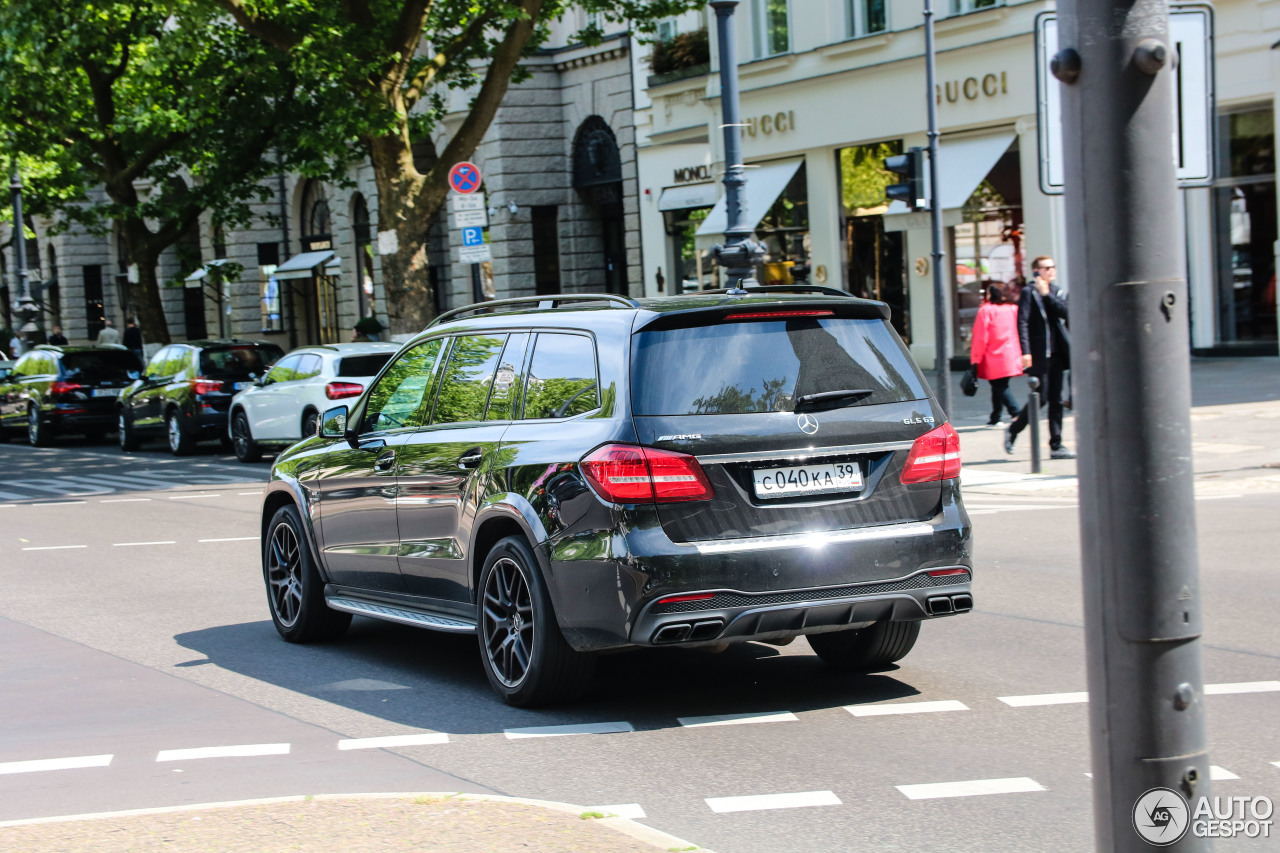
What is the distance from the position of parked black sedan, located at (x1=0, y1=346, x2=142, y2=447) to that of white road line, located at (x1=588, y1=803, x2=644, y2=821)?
24.1 m

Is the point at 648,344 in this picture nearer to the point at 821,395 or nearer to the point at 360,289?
the point at 821,395

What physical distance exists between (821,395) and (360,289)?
4047 cm

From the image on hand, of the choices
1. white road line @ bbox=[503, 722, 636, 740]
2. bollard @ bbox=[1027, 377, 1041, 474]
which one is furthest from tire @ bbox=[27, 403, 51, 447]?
white road line @ bbox=[503, 722, 636, 740]

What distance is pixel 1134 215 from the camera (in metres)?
2.78

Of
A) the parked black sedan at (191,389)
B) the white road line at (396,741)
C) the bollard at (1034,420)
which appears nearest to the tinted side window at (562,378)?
the white road line at (396,741)

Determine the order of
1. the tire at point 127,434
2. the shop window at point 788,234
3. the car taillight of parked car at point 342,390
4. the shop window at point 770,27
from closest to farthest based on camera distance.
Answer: the car taillight of parked car at point 342,390, the tire at point 127,434, the shop window at point 770,27, the shop window at point 788,234

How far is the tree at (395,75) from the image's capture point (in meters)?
22.6

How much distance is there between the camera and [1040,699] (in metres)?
6.55

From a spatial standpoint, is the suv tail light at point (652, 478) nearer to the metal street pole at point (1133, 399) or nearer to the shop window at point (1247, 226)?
the metal street pole at point (1133, 399)

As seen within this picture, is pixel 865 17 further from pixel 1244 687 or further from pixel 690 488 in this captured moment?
pixel 690 488

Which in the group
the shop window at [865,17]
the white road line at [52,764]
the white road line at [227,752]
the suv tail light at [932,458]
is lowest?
the white road line at [227,752]

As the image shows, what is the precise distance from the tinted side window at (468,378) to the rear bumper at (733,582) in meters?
1.16

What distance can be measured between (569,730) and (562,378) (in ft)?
4.65

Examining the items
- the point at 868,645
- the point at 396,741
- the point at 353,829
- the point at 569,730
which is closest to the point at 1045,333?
the point at 868,645
